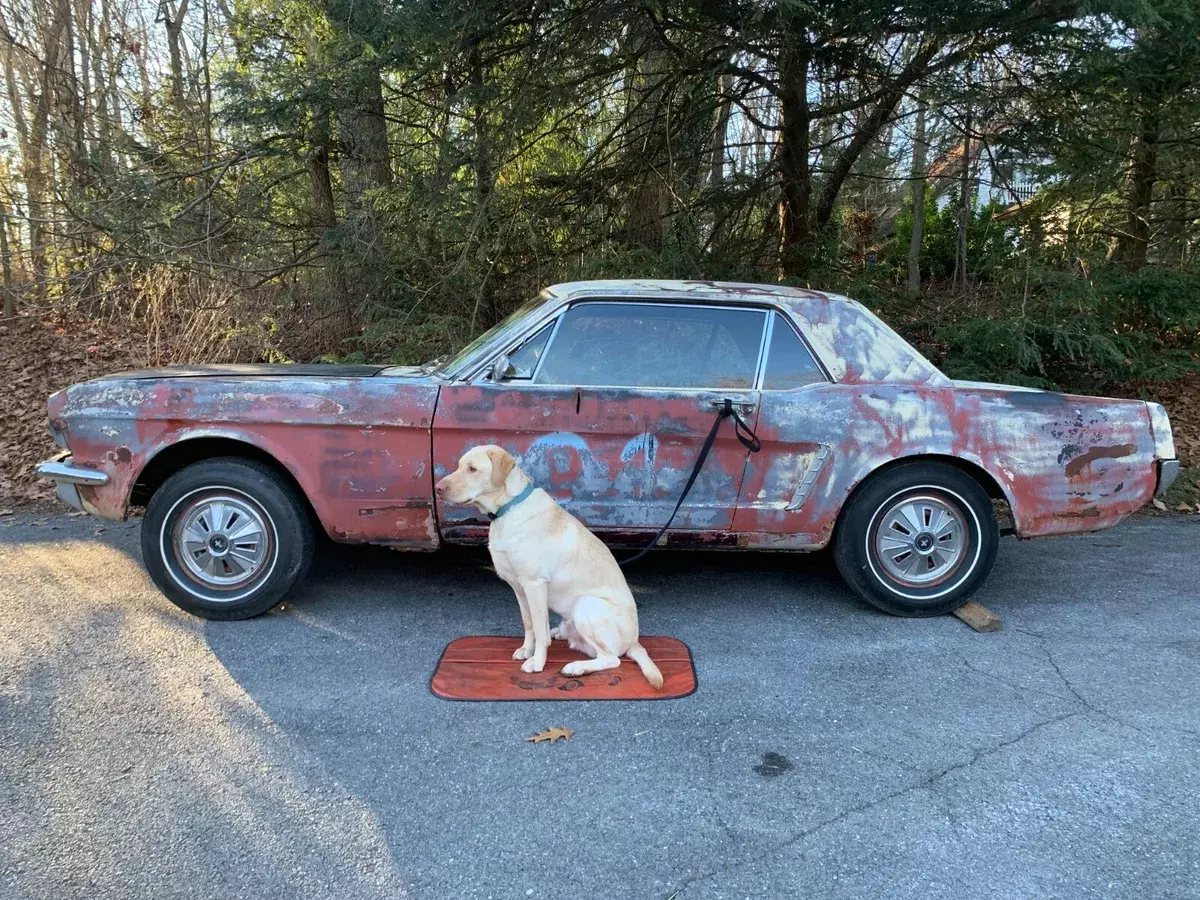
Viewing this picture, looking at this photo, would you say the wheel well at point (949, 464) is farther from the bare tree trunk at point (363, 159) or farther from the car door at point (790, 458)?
the bare tree trunk at point (363, 159)

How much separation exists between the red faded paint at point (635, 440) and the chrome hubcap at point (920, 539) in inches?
10.7

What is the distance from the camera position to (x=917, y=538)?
4.11 metres

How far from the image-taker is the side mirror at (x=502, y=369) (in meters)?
3.98

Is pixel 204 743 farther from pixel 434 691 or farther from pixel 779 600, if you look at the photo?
pixel 779 600

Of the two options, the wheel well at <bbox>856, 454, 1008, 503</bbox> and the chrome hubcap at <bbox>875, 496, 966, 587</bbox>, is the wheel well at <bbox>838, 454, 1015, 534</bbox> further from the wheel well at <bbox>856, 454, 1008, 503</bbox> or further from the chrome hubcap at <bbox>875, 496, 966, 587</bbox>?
the chrome hubcap at <bbox>875, 496, 966, 587</bbox>

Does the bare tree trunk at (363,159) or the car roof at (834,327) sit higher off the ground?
the bare tree trunk at (363,159)

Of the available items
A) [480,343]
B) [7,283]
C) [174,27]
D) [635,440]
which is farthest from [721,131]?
[7,283]

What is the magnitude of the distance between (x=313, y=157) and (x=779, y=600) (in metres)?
6.60

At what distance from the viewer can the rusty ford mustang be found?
3.91m

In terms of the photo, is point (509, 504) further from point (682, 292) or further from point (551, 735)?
point (682, 292)

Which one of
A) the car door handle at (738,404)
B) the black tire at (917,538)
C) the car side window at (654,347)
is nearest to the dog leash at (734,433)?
the car door handle at (738,404)

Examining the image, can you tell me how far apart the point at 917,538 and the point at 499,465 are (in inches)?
90.3

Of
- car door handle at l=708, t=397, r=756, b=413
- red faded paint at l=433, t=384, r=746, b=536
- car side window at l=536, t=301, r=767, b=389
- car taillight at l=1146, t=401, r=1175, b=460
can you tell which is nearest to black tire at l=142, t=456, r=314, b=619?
red faded paint at l=433, t=384, r=746, b=536

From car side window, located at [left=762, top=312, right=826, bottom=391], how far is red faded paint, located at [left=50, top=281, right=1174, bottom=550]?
64 millimetres
